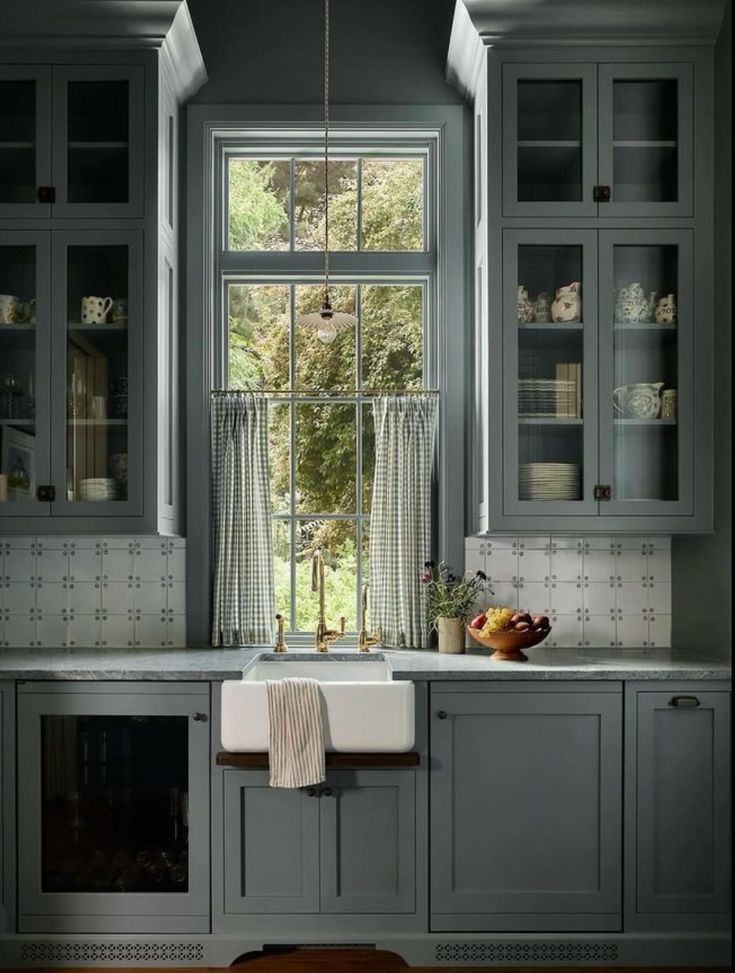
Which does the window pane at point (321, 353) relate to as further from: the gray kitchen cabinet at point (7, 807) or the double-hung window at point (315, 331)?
the gray kitchen cabinet at point (7, 807)

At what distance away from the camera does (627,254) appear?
10.9 ft

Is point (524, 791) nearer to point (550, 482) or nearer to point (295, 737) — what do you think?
point (295, 737)

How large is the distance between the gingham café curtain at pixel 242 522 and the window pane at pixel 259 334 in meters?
0.14

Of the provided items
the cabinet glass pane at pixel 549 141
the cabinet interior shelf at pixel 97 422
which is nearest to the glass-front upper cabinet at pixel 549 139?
the cabinet glass pane at pixel 549 141

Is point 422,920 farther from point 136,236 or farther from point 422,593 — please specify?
point 136,236

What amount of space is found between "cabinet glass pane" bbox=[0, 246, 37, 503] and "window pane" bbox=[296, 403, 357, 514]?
98 cm

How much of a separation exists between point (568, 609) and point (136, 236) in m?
1.95

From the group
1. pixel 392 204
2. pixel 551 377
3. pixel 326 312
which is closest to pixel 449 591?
pixel 551 377

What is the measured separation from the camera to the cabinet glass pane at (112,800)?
3053 millimetres

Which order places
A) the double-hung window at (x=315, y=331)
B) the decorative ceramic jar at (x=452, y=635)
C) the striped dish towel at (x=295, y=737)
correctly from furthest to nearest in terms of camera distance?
the double-hung window at (x=315, y=331) → the decorative ceramic jar at (x=452, y=635) → the striped dish towel at (x=295, y=737)

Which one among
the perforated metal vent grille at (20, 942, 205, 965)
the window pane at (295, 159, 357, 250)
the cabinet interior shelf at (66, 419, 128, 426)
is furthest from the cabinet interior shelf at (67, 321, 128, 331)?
the perforated metal vent grille at (20, 942, 205, 965)

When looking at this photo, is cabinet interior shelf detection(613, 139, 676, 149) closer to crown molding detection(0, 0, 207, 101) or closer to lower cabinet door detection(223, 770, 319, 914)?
crown molding detection(0, 0, 207, 101)

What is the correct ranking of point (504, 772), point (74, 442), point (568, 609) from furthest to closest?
point (568, 609)
point (74, 442)
point (504, 772)

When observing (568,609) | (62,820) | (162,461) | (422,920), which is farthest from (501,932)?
(162,461)
